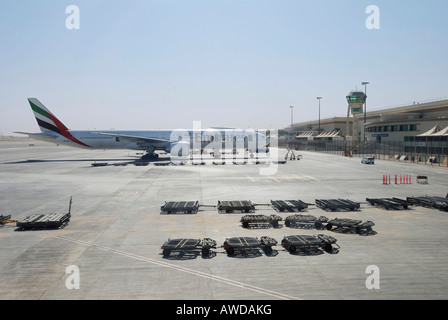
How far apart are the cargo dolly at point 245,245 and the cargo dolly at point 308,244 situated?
2.40 ft

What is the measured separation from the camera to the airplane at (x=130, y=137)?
6319 cm

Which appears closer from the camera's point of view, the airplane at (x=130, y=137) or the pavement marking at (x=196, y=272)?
the pavement marking at (x=196, y=272)

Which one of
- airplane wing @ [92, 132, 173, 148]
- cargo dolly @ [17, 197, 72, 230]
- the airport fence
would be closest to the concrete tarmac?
cargo dolly @ [17, 197, 72, 230]

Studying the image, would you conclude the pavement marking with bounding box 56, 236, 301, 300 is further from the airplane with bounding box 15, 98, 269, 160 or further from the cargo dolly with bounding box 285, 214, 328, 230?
the airplane with bounding box 15, 98, 269, 160

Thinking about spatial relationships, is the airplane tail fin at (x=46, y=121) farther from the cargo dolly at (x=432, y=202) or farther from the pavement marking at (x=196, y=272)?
the cargo dolly at (x=432, y=202)

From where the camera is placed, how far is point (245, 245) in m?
14.6

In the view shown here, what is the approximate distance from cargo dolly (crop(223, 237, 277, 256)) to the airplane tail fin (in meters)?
58.5

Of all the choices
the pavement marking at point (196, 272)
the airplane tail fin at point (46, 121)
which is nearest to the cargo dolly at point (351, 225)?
the pavement marking at point (196, 272)

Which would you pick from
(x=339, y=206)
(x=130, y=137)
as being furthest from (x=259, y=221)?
(x=130, y=137)

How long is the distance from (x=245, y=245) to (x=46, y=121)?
6124 cm

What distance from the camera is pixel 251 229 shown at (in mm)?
19109

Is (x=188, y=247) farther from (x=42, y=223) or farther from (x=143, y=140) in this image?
(x=143, y=140)

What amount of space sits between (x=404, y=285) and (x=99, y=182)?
33.5m
